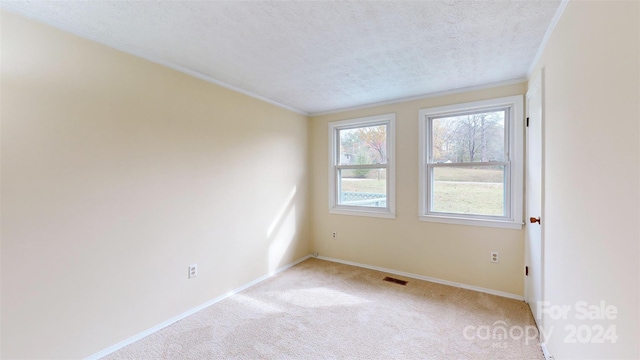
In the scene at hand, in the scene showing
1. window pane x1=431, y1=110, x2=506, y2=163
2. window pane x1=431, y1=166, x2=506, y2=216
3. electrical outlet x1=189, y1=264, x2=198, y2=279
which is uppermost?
window pane x1=431, y1=110, x2=506, y2=163

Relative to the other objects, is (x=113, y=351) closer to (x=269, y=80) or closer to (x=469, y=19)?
(x=269, y=80)

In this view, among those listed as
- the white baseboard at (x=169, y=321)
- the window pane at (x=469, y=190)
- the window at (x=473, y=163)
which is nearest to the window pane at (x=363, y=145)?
the window at (x=473, y=163)

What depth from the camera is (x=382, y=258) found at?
3609 millimetres

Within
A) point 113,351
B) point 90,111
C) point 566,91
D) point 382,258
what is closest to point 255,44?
point 90,111

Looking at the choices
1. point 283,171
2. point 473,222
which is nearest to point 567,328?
point 473,222

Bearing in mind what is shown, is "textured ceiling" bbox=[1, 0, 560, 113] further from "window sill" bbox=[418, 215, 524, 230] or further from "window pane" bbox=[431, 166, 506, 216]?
"window sill" bbox=[418, 215, 524, 230]

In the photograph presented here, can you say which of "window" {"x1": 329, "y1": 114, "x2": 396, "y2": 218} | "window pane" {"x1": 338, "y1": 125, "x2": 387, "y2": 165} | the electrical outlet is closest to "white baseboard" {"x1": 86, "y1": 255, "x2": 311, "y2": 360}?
the electrical outlet

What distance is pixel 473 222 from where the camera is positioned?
2998 millimetres

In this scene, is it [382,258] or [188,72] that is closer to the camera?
[188,72]

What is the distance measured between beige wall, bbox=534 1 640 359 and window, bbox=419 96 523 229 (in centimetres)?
108

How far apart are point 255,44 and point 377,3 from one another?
0.97 m

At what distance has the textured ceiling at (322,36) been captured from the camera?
158 cm

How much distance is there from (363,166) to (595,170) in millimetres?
2748

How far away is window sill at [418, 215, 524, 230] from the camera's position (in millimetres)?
→ 2777
